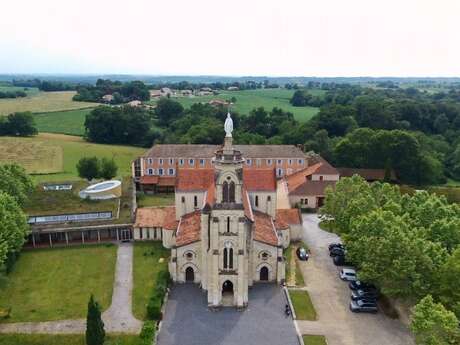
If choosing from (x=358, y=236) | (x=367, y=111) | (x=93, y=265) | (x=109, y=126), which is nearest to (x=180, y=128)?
(x=109, y=126)

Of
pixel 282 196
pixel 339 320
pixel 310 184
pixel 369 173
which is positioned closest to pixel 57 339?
pixel 339 320

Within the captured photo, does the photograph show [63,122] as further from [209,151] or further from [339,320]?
[339,320]

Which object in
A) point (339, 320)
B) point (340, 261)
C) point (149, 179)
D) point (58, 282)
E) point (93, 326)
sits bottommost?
point (339, 320)

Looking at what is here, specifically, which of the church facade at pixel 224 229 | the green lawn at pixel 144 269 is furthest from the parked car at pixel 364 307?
the green lawn at pixel 144 269

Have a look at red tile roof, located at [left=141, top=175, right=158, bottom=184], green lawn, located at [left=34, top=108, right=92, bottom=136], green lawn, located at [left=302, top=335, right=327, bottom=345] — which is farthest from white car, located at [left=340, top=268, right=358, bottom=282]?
green lawn, located at [left=34, top=108, right=92, bottom=136]

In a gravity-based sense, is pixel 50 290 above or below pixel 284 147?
below

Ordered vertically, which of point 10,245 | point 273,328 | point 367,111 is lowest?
point 273,328

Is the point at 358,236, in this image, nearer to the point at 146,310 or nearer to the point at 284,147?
the point at 146,310
